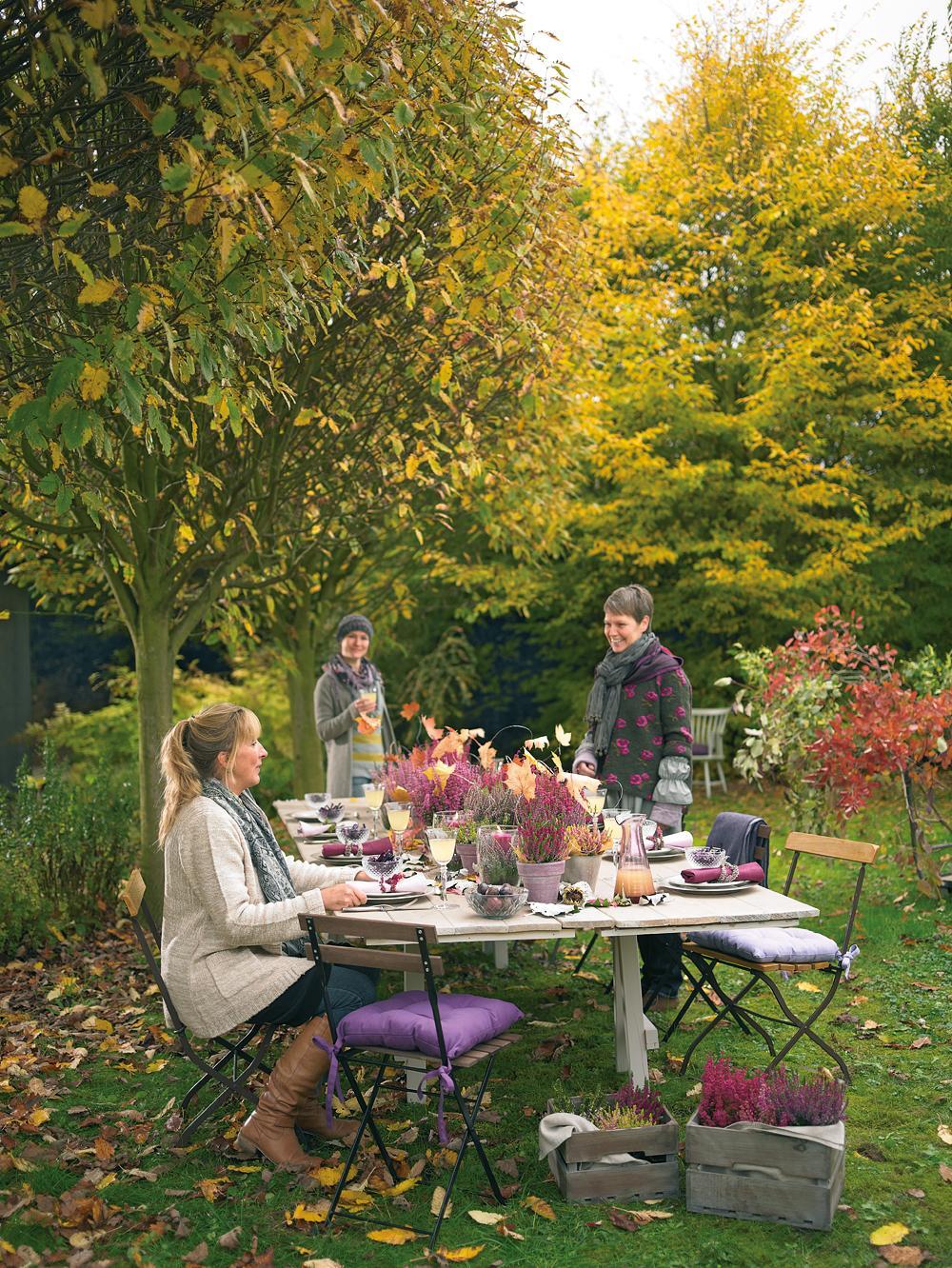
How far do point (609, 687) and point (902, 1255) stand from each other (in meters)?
3.08

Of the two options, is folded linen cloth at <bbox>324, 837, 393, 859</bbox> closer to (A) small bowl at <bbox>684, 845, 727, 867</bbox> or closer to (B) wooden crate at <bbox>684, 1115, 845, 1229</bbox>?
(A) small bowl at <bbox>684, 845, 727, 867</bbox>

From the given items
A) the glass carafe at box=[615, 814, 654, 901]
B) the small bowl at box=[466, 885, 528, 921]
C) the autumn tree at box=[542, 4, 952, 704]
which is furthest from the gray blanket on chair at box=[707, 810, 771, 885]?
the autumn tree at box=[542, 4, 952, 704]

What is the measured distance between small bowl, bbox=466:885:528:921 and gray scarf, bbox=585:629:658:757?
195 centimetres

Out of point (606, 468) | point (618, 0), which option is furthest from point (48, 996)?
Result: point (618, 0)

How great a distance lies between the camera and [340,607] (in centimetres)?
1172

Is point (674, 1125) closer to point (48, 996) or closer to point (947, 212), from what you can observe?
point (48, 996)

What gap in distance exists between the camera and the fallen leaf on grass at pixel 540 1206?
12.5 ft

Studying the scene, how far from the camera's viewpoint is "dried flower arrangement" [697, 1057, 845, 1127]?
12.4ft

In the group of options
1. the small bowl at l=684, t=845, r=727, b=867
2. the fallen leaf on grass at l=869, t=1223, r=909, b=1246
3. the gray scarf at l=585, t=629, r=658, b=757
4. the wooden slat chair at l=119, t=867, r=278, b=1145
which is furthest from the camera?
the gray scarf at l=585, t=629, r=658, b=757

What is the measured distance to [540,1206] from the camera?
3.85 metres

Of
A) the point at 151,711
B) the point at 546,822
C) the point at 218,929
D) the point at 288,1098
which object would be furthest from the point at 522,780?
the point at 151,711

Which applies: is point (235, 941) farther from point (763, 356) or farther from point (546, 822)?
point (763, 356)

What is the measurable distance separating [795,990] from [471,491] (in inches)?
192

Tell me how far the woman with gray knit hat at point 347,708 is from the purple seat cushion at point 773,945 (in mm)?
3415
